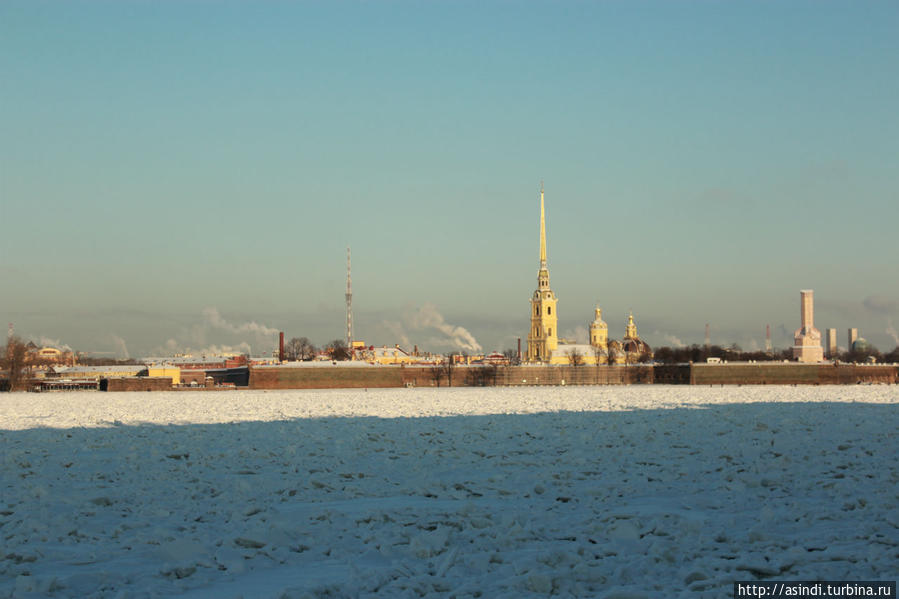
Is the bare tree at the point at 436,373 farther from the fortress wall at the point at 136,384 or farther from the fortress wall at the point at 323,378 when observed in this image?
the fortress wall at the point at 136,384

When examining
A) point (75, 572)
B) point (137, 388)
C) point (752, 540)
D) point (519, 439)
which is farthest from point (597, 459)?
point (137, 388)

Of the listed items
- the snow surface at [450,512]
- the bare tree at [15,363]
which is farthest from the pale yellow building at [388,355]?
the snow surface at [450,512]

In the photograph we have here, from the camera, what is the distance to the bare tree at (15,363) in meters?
92.7

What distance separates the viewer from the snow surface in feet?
28.4

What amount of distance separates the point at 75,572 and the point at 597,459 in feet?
31.6

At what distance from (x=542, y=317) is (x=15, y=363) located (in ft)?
362

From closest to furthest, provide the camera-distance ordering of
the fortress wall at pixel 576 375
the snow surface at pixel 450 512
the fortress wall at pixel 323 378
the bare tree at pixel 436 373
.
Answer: the snow surface at pixel 450 512 → the fortress wall at pixel 323 378 → the fortress wall at pixel 576 375 → the bare tree at pixel 436 373

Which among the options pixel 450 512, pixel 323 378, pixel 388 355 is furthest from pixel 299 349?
pixel 450 512

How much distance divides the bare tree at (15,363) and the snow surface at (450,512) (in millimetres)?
80759

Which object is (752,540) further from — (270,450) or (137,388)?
(137,388)

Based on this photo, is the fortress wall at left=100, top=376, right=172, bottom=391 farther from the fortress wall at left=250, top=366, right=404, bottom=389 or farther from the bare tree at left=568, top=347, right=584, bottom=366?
the bare tree at left=568, top=347, right=584, bottom=366

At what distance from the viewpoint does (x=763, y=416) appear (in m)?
24.8

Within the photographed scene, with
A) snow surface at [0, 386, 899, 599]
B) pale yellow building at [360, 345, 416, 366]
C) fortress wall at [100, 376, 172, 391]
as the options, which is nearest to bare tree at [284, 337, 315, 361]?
pale yellow building at [360, 345, 416, 366]

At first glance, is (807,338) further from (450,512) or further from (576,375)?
(450,512)
